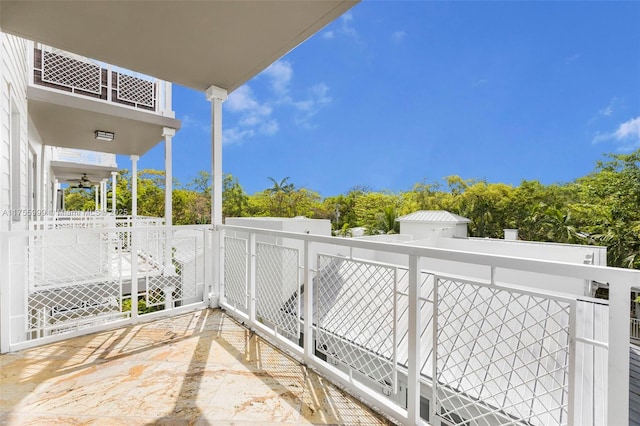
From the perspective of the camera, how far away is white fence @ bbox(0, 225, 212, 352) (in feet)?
8.41

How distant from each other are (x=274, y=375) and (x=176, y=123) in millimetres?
5025

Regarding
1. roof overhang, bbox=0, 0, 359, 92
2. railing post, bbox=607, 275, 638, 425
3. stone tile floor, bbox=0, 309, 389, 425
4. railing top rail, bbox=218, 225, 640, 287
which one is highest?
roof overhang, bbox=0, 0, 359, 92

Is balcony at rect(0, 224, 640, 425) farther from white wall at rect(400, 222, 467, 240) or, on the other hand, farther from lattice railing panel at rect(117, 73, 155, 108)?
white wall at rect(400, 222, 467, 240)

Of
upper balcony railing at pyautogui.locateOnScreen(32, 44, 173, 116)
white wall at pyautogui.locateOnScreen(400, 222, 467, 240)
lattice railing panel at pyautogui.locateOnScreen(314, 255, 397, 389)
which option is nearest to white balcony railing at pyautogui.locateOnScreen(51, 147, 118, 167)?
upper balcony railing at pyautogui.locateOnScreen(32, 44, 173, 116)

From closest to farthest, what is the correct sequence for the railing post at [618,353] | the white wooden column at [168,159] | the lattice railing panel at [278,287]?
1. the railing post at [618,353]
2. the lattice railing panel at [278,287]
3. the white wooden column at [168,159]

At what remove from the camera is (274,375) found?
2.14 meters

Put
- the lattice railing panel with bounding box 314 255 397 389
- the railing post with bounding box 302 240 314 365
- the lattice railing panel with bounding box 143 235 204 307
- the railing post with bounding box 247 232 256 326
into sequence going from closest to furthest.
A: 1. the lattice railing panel with bounding box 314 255 397 389
2. the railing post with bounding box 302 240 314 365
3. the railing post with bounding box 247 232 256 326
4. the lattice railing panel with bounding box 143 235 204 307

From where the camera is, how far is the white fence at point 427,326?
114cm

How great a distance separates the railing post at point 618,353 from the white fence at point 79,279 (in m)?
3.25

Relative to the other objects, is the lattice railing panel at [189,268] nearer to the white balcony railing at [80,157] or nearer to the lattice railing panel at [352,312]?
the lattice railing panel at [352,312]

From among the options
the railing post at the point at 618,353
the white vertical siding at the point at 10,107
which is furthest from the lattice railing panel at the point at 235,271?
the railing post at the point at 618,353

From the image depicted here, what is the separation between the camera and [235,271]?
3.32 m

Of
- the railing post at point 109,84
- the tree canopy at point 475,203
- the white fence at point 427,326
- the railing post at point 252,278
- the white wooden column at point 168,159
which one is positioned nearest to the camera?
the white fence at point 427,326

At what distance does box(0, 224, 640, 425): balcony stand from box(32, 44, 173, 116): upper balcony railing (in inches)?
99.3
